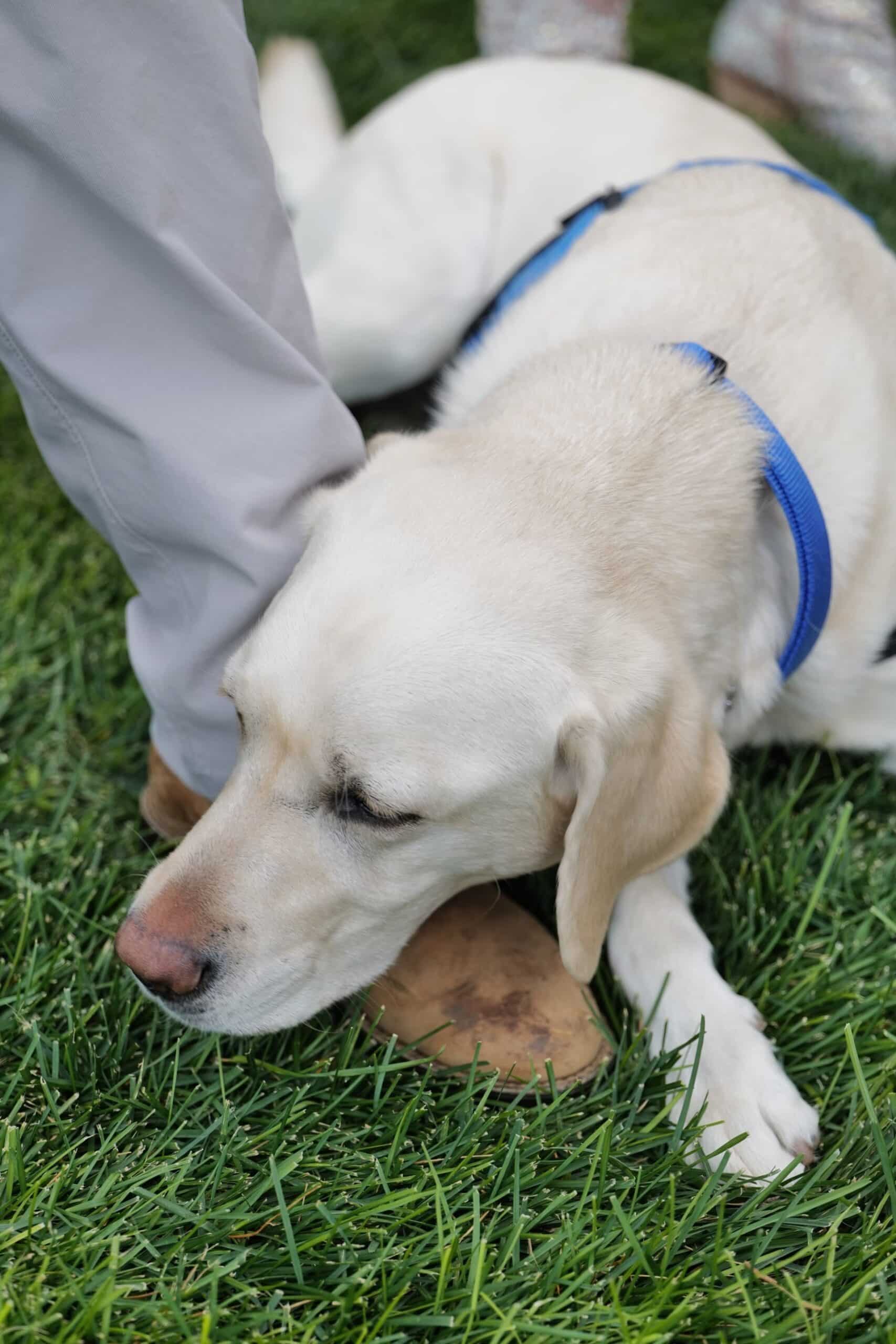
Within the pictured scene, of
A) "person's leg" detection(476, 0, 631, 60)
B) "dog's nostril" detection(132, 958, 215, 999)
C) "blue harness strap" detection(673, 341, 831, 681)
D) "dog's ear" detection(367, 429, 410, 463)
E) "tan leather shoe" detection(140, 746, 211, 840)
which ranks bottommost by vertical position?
"tan leather shoe" detection(140, 746, 211, 840)

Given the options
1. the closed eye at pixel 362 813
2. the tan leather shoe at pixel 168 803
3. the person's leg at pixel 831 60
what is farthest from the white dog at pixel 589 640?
the person's leg at pixel 831 60

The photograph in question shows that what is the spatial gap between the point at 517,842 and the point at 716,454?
746 mm

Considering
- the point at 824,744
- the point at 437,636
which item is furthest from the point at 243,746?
the point at 824,744

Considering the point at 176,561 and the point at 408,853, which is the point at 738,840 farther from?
the point at 176,561

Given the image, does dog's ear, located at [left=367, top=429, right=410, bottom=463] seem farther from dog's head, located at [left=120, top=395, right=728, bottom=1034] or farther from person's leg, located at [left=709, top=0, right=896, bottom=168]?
person's leg, located at [left=709, top=0, right=896, bottom=168]

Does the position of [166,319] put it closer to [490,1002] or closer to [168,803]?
[168,803]

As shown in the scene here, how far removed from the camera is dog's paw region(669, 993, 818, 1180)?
1.90 m

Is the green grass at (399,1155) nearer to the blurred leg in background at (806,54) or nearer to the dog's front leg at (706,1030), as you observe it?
the dog's front leg at (706,1030)

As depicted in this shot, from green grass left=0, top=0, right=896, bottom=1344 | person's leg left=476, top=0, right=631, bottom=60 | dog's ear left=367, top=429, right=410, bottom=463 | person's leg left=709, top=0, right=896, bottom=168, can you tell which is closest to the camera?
green grass left=0, top=0, right=896, bottom=1344

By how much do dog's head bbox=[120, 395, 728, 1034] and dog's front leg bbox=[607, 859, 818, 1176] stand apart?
276mm

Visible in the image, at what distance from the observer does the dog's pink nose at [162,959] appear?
177cm

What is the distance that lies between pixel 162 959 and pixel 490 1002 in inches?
22.6

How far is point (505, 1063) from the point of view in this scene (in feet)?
6.46

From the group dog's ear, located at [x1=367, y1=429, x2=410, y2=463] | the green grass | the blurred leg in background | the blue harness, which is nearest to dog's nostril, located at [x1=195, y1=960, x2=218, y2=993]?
the green grass
